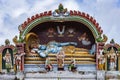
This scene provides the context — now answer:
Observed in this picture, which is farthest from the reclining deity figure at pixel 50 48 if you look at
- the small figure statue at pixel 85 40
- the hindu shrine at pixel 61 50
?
the small figure statue at pixel 85 40

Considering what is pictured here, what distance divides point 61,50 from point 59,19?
165cm

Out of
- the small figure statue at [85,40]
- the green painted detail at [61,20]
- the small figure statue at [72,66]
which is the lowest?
the small figure statue at [72,66]

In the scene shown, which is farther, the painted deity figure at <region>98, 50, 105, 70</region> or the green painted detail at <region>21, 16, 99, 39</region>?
the green painted detail at <region>21, 16, 99, 39</region>

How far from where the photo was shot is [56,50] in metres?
31.0

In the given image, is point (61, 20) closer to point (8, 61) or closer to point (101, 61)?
point (101, 61)

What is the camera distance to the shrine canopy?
100 feet

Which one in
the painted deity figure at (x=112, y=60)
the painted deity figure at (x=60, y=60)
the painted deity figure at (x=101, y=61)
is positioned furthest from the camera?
the painted deity figure at (x=60, y=60)

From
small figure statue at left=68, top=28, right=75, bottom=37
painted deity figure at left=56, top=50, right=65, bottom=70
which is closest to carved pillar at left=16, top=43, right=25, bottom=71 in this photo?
painted deity figure at left=56, top=50, right=65, bottom=70

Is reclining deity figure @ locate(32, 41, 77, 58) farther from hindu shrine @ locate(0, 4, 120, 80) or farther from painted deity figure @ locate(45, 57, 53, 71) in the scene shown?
painted deity figure @ locate(45, 57, 53, 71)

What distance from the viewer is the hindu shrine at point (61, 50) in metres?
30.3

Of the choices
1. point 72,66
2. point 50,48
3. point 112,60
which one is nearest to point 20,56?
point 50,48

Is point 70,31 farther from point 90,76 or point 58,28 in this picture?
point 90,76

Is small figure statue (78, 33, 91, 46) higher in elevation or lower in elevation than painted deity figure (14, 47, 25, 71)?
higher

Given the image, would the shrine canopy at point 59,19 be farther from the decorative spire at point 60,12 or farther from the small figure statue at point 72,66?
the small figure statue at point 72,66
